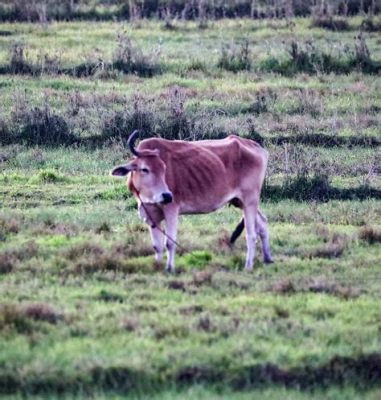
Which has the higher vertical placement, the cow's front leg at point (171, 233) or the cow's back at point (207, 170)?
the cow's back at point (207, 170)

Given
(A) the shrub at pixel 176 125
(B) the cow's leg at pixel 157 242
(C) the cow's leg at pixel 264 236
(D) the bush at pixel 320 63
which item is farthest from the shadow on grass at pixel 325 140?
(B) the cow's leg at pixel 157 242

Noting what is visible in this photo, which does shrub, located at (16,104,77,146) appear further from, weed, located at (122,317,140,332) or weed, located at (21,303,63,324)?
weed, located at (122,317,140,332)

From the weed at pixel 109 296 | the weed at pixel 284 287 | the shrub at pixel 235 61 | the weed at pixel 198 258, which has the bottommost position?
the shrub at pixel 235 61

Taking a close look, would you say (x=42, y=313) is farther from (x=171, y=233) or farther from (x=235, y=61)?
Result: (x=235, y=61)

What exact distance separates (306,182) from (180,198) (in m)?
3.76

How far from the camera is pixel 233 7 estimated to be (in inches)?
1200

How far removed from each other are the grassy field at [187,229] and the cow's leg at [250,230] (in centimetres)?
16

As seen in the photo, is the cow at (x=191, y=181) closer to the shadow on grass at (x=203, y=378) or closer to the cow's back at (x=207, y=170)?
the cow's back at (x=207, y=170)

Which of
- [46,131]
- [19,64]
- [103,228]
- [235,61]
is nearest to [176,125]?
[46,131]

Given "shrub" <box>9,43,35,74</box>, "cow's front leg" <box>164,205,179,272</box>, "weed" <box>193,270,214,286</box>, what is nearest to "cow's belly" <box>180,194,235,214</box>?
"cow's front leg" <box>164,205,179,272</box>

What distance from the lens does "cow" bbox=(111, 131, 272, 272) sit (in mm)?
11180

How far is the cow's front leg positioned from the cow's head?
7.7 inches

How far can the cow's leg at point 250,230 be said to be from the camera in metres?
11.4

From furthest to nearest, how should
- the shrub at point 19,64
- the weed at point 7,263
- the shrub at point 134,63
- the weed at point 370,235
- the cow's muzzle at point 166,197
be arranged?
the shrub at point 134,63
the shrub at point 19,64
the weed at point 370,235
the cow's muzzle at point 166,197
the weed at point 7,263
